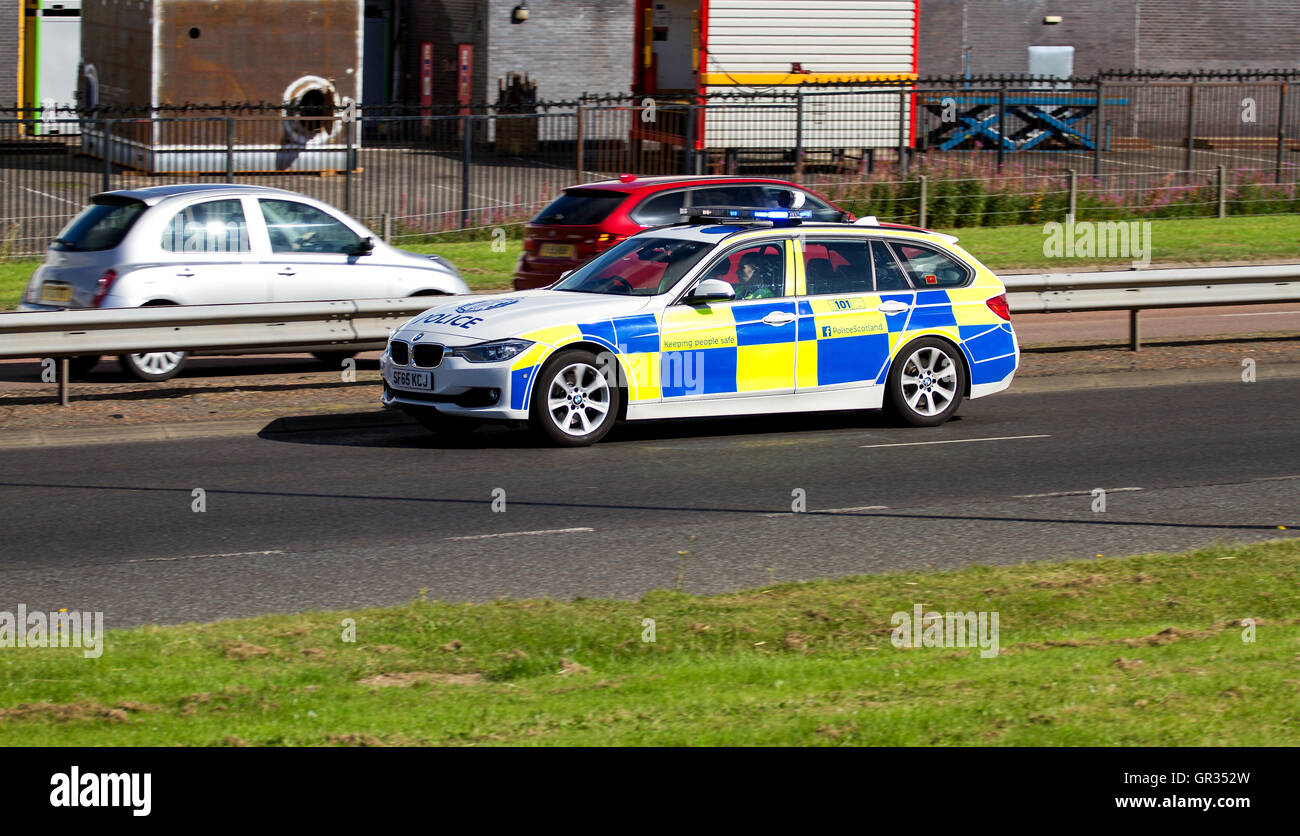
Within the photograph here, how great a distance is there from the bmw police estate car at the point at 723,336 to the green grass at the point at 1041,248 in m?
8.50

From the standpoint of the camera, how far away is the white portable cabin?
3180cm

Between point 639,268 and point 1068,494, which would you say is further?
point 639,268

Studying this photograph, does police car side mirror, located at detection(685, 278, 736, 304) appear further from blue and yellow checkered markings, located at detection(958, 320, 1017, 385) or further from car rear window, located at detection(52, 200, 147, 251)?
car rear window, located at detection(52, 200, 147, 251)

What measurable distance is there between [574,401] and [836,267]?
2.38m

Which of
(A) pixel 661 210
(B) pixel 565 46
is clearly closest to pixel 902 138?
(A) pixel 661 210

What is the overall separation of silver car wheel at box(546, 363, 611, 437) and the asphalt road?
26 cm

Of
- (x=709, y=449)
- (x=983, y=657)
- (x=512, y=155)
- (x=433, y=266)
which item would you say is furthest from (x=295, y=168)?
(x=983, y=657)

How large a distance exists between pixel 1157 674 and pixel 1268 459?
20.8 ft

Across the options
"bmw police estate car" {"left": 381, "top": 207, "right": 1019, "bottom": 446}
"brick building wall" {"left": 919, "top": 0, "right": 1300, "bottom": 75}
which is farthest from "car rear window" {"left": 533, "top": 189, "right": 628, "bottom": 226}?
"brick building wall" {"left": 919, "top": 0, "right": 1300, "bottom": 75}

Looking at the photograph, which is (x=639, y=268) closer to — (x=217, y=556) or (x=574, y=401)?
(x=574, y=401)

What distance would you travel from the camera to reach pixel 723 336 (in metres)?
12.4

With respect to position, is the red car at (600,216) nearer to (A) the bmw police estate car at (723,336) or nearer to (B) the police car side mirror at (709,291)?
(A) the bmw police estate car at (723,336)
